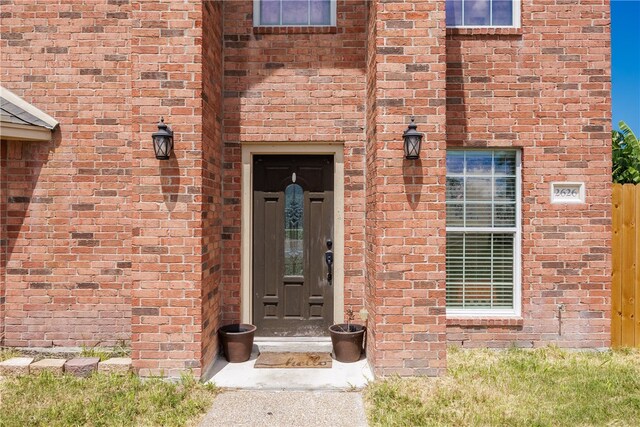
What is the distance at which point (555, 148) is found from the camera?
482 centimetres

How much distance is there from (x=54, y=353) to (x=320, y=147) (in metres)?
3.90

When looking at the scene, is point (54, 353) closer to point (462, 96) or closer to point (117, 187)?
point (117, 187)

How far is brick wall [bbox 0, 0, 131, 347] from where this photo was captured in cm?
482

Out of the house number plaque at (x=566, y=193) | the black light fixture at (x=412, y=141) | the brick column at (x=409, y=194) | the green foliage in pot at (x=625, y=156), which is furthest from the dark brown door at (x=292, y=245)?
the green foliage in pot at (x=625, y=156)

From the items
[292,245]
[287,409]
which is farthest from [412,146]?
[287,409]

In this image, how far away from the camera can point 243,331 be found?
473 centimetres

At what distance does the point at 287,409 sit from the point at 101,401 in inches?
62.5

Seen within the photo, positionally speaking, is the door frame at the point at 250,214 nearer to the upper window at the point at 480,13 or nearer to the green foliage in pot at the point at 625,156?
the upper window at the point at 480,13

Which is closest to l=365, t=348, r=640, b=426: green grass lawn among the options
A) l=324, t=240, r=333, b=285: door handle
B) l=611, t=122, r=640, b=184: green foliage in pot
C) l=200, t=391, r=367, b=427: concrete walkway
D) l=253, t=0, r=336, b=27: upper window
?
l=200, t=391, r=367, b=427: concrete walkway

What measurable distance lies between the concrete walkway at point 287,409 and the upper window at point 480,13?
441 centimetres

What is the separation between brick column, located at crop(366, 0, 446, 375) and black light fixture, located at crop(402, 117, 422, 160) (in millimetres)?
92

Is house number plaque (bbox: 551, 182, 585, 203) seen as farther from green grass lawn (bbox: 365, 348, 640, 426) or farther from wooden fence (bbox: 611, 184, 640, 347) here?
green grass lawn (bbox: 365, 348, 640, 426)

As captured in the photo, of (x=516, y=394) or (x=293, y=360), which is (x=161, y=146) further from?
(x=516, y=394)

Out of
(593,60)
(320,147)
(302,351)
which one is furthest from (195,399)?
(593,60)
